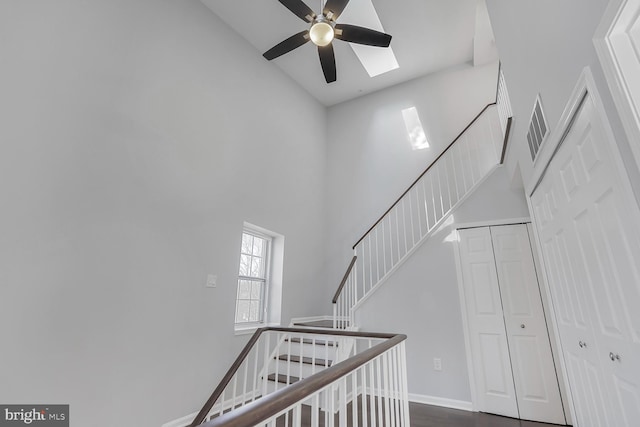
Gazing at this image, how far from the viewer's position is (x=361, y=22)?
4.52 m

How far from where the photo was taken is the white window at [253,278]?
407 cm

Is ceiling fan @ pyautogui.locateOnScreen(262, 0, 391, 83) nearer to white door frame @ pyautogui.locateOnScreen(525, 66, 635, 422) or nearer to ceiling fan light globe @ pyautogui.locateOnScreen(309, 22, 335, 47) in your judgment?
ceiling fan light globe @ pyautogui.locateOnScreen(309, 22, 335, 47)

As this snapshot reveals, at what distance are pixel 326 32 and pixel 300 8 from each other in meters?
0.34

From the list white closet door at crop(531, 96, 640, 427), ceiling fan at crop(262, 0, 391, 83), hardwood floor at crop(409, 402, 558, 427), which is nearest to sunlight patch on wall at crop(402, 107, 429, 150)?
ceiling fan at crop(262, 0, 391, 83)

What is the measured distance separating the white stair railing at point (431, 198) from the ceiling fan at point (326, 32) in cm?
202

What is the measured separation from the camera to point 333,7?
282 centimetres

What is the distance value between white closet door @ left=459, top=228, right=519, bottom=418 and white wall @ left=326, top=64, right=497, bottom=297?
2018 mm

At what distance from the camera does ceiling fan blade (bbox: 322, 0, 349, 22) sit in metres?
2.77

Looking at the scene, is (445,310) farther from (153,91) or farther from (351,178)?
(153,91)

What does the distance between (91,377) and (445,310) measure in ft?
11.7

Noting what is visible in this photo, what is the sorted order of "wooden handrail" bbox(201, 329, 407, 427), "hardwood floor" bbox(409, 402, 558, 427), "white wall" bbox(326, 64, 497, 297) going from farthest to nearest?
1. "white wall" bbox(326, 64, 497, 297)
2. "hardwood floor" bbox(409, 402, 558, 427)
3. "wooden handrail" bbox(201, 329, 407, 427)

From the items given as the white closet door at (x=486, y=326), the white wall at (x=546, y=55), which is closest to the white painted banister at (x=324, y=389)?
the white closet door at (x=486, y=326)
